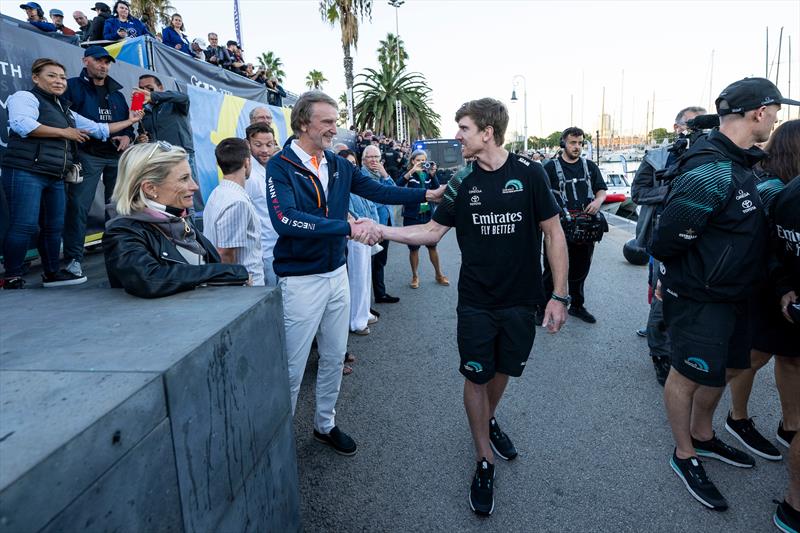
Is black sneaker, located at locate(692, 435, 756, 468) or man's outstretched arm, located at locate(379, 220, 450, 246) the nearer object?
black sneaker, located at locate(692, 435, 756, 468)

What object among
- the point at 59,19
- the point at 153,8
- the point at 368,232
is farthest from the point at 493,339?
the point at 153,8

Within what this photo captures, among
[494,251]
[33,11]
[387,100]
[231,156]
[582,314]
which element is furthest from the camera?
[387,100]

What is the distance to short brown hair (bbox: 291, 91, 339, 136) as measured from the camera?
2.90 m

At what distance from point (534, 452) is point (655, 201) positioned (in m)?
2.62

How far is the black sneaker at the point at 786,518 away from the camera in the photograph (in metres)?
2.30

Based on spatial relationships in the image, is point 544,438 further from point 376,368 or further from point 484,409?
point 376,368

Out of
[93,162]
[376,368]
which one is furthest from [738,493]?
[93,162]

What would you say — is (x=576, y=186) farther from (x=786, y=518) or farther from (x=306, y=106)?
(x=786, y=518)

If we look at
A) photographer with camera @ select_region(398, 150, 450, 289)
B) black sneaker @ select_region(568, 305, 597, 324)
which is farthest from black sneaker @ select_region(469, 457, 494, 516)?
photographer with camera @ select_region(398, 150, 450, 289)

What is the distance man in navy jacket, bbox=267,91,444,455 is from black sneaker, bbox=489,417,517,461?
92cm

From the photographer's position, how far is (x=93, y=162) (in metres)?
4.99

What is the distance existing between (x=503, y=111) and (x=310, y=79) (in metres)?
54.6

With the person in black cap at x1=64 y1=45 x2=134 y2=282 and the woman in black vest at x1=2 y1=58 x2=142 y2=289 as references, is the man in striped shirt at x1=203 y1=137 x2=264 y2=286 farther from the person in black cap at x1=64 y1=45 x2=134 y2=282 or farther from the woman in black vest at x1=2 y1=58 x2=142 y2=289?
the person in black cap at x1=64 y1=45 x2=134 y2=282

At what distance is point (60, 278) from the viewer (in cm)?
445
